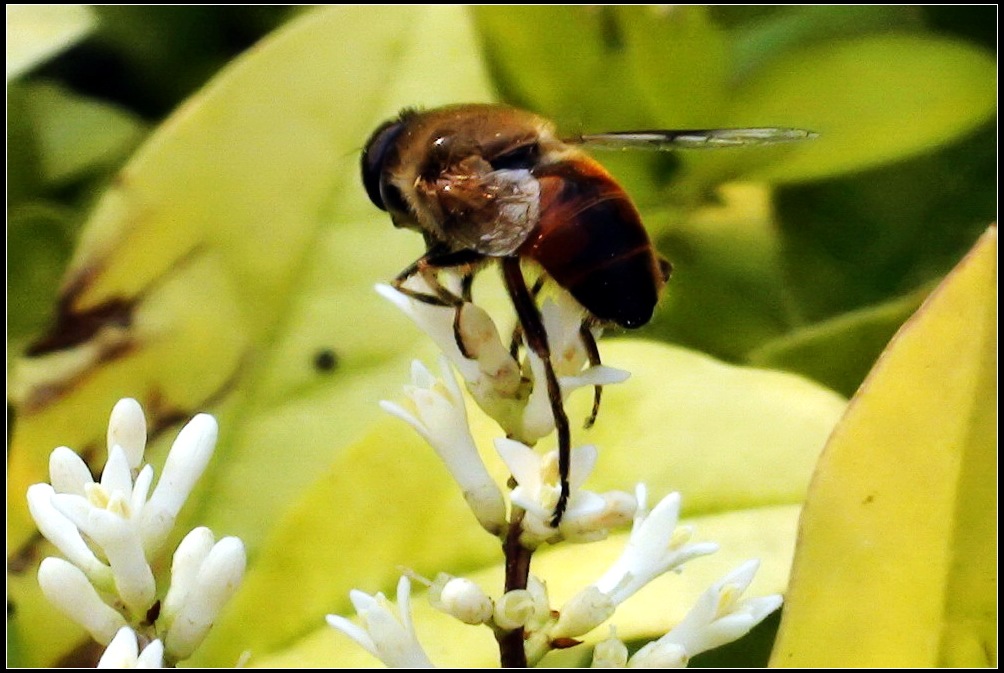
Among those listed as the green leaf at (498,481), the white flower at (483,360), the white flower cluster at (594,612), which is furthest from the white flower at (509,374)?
the green leaf at (498,481)

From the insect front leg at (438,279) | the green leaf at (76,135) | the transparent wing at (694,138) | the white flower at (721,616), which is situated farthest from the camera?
the green leaf at (76,135)

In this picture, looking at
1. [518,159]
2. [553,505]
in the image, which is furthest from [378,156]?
[553,505]

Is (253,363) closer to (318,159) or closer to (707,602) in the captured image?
(318,159)

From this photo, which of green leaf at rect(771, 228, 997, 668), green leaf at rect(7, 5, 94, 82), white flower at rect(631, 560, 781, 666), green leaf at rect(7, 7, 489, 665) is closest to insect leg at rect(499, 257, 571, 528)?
white flower at rect(631, 560, 781, 666)

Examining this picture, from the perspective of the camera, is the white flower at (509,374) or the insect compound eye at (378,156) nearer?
the white flower at (509,374)

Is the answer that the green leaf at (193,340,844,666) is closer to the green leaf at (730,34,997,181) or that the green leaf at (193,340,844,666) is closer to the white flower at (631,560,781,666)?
the white flower at (631,560,781,666)

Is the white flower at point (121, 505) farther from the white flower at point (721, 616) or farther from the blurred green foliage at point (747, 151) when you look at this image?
the blurred green foliage at point (747, 151)
